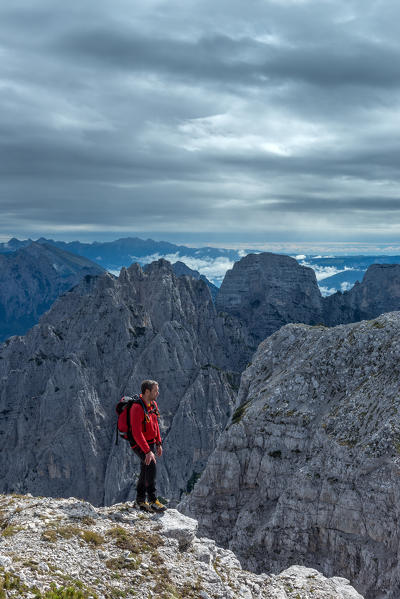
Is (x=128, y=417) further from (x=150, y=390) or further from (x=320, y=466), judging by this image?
(x=320, y=466)

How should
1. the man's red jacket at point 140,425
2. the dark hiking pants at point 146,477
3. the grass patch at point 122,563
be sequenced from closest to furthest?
the grass patch at point 122,563, the man's red jacket at point 140,425, the dark hiking pants at point 146,477

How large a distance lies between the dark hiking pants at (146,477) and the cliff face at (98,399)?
109598 mm

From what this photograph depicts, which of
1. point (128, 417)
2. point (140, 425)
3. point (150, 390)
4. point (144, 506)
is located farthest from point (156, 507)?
point (150, 390)

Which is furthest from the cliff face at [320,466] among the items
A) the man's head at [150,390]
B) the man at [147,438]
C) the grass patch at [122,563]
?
the man's head at [150,390]

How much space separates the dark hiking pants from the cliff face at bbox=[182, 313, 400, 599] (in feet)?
64.0

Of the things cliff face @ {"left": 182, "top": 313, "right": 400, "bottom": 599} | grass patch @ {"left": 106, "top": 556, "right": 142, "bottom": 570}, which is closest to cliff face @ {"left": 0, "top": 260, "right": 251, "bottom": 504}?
cliff face @ {"left": 182, "top": 313, "right": 400, "bottom": 599}

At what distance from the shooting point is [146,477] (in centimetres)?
2028

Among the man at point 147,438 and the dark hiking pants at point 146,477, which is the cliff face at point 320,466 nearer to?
the man at point 147,438

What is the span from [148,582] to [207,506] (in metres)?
29.9

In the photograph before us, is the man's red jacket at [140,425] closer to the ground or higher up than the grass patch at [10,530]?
higher up

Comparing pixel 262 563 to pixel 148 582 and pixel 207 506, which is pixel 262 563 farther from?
pixel 148 582

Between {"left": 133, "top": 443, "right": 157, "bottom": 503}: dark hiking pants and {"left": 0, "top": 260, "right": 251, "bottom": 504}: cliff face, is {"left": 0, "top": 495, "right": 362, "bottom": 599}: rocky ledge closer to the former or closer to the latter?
{"left": 133, "top": 443, "right": 157, "bottom": 503}: dark hiking pants

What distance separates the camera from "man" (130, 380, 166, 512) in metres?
19.2

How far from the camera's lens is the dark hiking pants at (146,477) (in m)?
19.9
